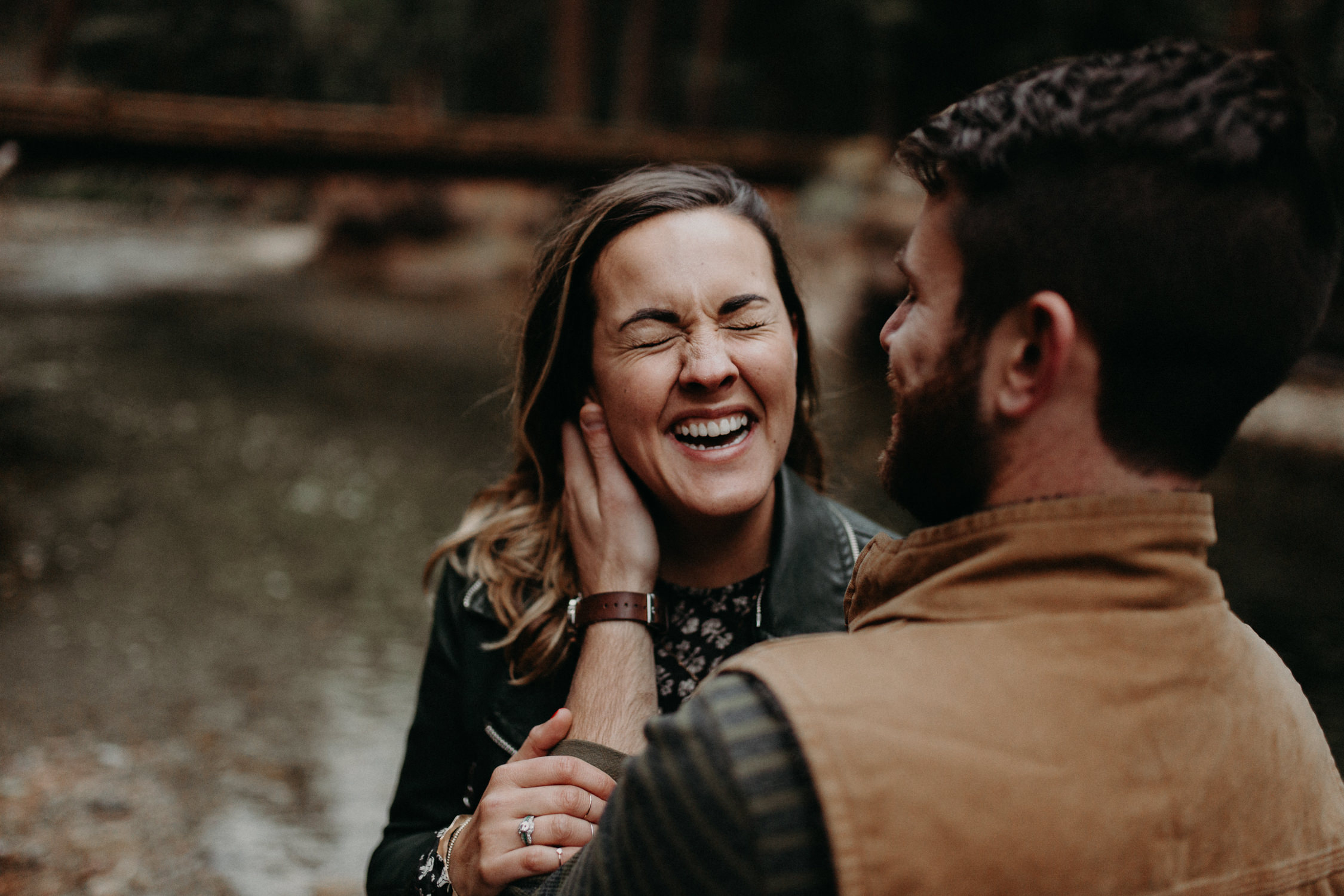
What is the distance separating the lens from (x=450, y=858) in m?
1.83

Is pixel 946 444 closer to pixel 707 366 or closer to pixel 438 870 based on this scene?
pixel 707 366

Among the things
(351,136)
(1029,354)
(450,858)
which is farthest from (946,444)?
(351,136)

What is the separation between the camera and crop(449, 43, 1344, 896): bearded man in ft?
3.26

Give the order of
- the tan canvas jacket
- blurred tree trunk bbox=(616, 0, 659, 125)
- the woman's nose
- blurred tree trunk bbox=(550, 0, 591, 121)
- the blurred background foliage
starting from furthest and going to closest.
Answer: blurred tree trunk bbox=(616, 0, 659, 125), blurred tree trunk bbox=(550, 0, 591, 121), the blurred background foliage, the woman's nose, the tan canvas jacket

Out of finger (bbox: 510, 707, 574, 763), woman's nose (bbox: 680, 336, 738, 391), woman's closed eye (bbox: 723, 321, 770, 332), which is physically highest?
woman's closed eye (bbox: 723, 321, 770, 332)

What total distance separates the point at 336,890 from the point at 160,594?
3.48 metres

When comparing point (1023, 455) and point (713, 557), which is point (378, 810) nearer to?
point (713, 557)

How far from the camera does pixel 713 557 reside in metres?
2.29

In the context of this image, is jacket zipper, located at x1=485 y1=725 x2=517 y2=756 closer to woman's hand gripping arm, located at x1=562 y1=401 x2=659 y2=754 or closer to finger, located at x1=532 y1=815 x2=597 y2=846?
woman's hand gripping arm, located at x1=562 y1=401 x2=659 y2=754

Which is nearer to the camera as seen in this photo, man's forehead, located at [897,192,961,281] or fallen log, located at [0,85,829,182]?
man's forehead, located at [897,192,961,281]

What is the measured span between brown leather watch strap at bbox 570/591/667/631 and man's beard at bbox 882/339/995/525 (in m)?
0.81

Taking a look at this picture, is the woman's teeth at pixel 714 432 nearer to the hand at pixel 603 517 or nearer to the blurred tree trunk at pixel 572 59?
the hand at pixel 603 517

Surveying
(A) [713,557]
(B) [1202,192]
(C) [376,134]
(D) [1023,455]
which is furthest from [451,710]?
(C) [376,134]

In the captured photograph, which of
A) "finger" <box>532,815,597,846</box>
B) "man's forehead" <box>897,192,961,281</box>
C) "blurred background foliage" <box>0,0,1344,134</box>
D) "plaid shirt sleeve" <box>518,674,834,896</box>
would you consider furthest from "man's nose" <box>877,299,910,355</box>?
"blurred background foliage" <box>0,0,1344,134</box>
